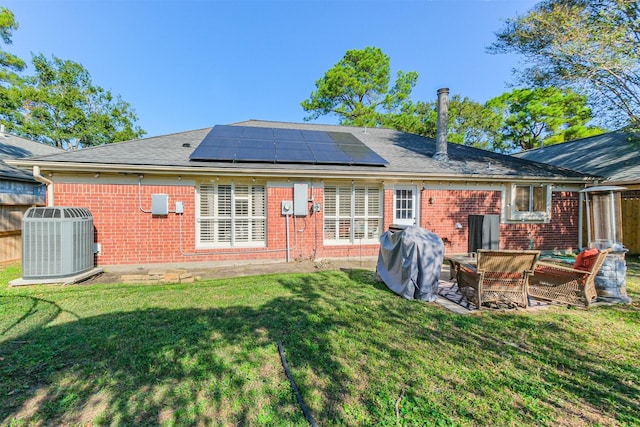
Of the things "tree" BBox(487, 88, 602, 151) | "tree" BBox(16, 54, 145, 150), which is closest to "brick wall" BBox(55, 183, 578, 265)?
"tree" BBox(487, 88, 602, 151)

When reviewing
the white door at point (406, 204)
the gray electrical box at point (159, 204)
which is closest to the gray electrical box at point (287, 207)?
the gray electrical box at point (159, 204)

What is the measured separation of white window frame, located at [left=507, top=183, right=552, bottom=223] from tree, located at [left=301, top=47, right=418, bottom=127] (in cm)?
1595

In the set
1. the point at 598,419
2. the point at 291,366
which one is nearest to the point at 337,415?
the point at 291,366

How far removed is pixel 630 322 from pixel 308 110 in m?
24.8

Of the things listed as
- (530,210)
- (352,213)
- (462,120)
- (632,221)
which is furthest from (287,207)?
(462,120)

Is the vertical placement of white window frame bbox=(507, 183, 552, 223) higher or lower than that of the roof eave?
lower

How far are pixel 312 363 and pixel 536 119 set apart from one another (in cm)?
3427

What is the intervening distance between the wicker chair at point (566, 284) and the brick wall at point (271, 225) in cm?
373

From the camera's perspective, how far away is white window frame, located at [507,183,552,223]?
28.6ft

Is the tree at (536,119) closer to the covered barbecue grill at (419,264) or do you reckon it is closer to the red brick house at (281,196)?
the red brick house at (281,196)

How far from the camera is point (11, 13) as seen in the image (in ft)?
47.7

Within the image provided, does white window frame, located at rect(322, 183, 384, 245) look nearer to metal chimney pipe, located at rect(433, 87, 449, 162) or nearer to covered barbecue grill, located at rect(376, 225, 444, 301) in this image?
metal chimney pipe, located at rect(433, 87, 449, 162)

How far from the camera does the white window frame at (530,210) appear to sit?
873cm

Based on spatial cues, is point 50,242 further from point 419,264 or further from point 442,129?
point 442,129
